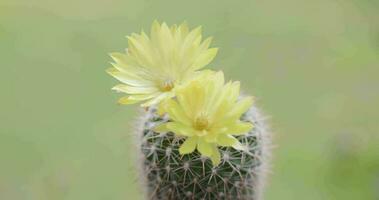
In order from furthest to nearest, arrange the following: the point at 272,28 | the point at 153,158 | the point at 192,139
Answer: the point at 272,28 → the point at 153,158 → the point at 192,139

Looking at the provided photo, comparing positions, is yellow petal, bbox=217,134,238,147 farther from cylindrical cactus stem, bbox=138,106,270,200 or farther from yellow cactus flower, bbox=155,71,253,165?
cylindrical cactus stem, bbox=138,106,270,200

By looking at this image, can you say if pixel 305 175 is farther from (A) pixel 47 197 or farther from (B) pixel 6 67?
(B) pixel 6 67

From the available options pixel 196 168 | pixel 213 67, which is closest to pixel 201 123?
pixel 196 168

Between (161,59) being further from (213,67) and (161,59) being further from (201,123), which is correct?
(213,67)

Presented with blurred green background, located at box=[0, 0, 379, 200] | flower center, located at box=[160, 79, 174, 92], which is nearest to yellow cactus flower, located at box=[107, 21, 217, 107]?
flower center, located at box=[160, 79, 174, 92]

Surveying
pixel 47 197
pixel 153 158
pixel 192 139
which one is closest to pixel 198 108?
pixel 192 139

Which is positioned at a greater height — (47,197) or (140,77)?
(47,197)
